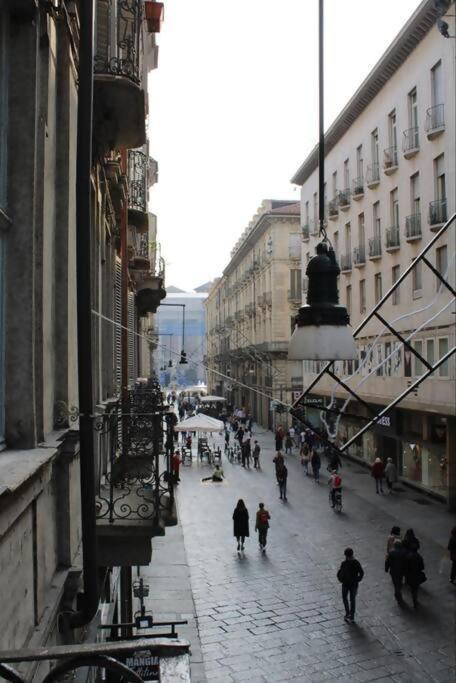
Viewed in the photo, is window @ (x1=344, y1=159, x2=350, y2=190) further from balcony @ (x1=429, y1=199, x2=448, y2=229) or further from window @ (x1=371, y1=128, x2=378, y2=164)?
balcony @ (x1=429, y1=199, x2=448, y2=229)

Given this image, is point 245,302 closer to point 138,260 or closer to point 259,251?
point 259,251

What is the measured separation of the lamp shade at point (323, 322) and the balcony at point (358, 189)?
27.3 m

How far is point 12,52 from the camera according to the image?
145 inches

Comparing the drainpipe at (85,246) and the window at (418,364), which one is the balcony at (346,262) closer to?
the window at (418,364)

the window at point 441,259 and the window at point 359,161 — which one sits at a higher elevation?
the window at point 359,161

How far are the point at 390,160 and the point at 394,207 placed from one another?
1930 mm

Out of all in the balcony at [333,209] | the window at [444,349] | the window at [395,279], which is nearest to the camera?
the window at [444,349]

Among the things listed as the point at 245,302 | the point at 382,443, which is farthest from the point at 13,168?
the point at 245,302

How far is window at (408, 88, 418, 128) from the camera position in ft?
Answer: 83.9

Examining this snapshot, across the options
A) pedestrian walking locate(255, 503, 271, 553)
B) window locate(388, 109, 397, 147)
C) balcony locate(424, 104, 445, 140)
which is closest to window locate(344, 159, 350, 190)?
window locate(388, 109, 397, 147)

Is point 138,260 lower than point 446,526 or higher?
higher

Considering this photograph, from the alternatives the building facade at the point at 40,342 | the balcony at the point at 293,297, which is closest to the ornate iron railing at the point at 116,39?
the building facade at the point at 40,342

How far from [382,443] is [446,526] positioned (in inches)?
409

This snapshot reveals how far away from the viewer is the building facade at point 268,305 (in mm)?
53031
